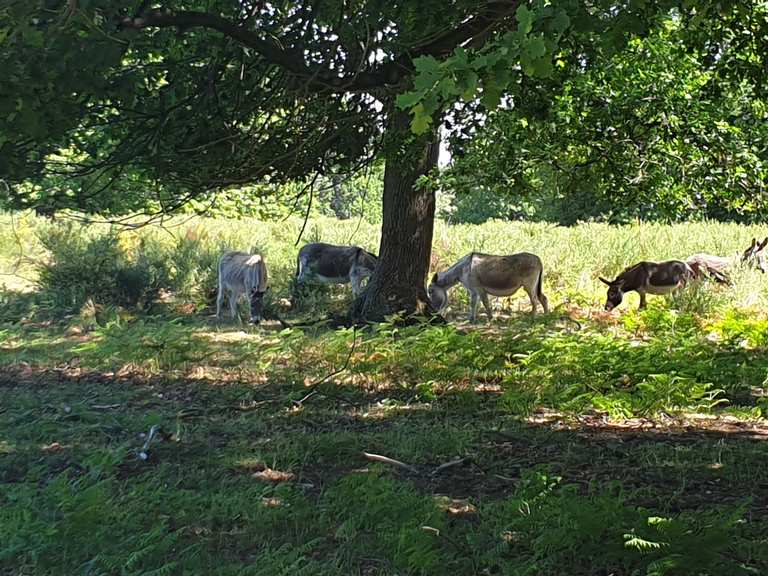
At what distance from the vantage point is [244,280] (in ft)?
50.5

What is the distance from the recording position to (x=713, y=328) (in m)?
11.1

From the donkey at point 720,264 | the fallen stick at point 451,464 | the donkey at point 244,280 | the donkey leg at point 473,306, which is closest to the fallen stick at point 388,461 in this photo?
the fallen stick at point 451,464

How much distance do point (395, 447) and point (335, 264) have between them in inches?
408

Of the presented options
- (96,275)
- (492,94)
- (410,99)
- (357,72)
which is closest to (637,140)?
(357,72)

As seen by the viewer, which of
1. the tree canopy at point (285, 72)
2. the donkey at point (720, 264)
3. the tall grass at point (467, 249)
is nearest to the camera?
the tree canopy at point (285, 72)

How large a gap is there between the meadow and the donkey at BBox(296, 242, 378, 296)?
3.06m

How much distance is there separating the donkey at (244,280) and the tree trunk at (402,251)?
245 centimetres

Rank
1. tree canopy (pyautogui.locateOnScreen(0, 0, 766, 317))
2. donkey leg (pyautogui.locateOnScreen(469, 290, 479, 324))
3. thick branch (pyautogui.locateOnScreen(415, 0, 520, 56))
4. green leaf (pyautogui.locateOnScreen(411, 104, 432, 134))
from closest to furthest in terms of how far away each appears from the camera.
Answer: green leaf (pyautogui.locateOnScreen(411, 104, 432, 134)) → tree canopy (pyautogui.locateOnScreen(0, 0, 766, 317)) → thick branch (pyautogui.locateOnScreen(415, 0, 520, 56)) → donkey leg (pyautogui.locateOnScreen(469, 290, 479, 324))

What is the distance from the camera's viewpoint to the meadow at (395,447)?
450 cm

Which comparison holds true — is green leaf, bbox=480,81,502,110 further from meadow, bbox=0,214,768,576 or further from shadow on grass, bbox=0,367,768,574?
shadow on grass, bbox=0,367,768,574

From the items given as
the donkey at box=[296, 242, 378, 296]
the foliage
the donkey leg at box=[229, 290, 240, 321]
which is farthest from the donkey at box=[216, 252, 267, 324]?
the foliage

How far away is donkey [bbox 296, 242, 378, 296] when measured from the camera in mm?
16641

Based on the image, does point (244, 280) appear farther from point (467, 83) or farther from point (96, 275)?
point (467, 83)

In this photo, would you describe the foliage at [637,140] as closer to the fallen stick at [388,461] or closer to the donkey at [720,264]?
the donkey at [720,264]
